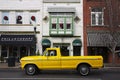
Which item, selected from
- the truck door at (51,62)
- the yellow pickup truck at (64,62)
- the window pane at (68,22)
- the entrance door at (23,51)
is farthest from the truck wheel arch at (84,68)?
the entrance door at (23,51)

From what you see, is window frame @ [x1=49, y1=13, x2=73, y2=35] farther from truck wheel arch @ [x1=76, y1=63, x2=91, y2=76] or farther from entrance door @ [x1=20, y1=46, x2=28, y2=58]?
truck wheel arch @ [x1=76, y1=63, x2=91, y2=76]

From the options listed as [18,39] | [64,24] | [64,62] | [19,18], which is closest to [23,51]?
[18,39]

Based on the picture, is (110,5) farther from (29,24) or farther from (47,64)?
(47,64)

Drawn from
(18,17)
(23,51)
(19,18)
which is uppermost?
(18,17)

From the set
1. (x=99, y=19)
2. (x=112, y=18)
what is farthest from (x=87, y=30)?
(x=112, y=18)

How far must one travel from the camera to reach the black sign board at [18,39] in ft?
106

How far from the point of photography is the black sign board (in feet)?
106

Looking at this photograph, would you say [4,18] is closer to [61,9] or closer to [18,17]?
[18,17]

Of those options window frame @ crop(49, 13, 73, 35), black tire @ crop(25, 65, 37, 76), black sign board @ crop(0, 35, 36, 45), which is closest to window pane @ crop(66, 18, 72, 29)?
window frame @ crop(49, 13, 73, 35)

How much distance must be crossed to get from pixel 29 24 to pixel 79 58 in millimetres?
14513

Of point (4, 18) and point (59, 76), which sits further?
point (4, 18)

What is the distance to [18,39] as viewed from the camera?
32.5m

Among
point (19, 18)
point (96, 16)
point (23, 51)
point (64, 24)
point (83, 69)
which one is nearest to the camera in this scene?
point (83, 69)

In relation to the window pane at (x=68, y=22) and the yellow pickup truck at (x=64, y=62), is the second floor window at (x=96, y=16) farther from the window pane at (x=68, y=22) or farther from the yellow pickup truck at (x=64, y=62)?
the yellow pickup truck at (x=64, y=62)
